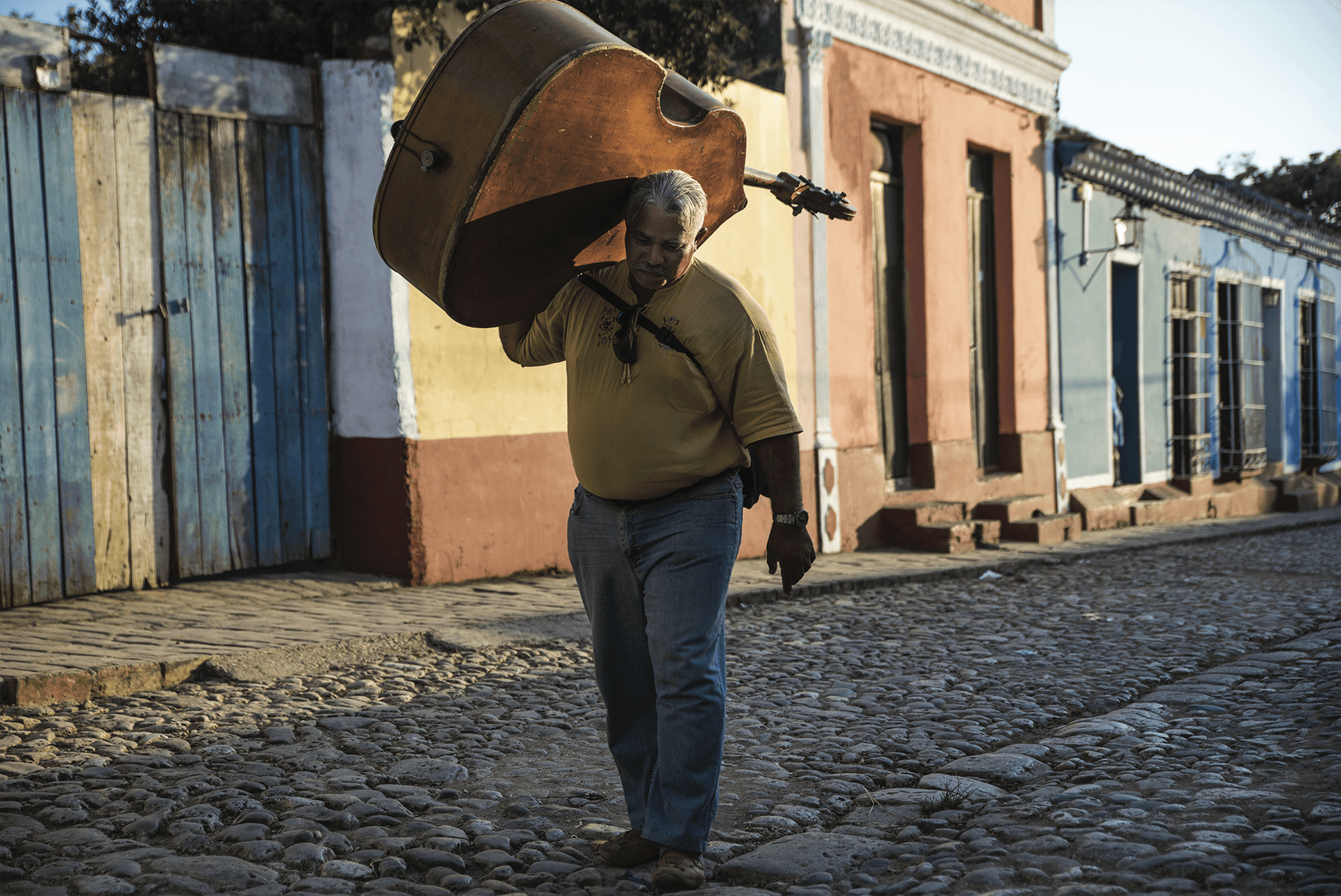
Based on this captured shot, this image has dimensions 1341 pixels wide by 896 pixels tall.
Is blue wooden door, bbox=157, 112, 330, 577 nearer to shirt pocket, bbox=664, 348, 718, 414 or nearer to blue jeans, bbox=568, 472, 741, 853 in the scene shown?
blue jeans, bbox=568, 472, 741, 853

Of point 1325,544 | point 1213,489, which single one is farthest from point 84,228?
point 1213,489

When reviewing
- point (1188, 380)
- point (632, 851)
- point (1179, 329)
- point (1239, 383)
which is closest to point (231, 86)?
point (632, 851)

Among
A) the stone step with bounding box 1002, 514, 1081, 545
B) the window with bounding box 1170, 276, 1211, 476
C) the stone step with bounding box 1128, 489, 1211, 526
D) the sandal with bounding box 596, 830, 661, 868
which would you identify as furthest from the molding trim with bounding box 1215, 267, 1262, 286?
the sandal with bounding box 596, 830, 661, 868

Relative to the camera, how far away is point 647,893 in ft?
8.43

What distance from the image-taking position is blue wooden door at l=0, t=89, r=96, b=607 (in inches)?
219

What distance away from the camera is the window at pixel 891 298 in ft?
34.7

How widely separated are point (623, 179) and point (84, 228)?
427 cm

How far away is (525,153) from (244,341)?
14.4 feet

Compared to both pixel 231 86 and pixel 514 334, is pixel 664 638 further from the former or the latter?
pixel 231 86

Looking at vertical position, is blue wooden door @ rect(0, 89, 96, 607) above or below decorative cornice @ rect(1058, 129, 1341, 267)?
below

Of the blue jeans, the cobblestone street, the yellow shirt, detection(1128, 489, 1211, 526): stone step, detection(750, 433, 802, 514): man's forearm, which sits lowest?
detection(1128, 489, 1211, 526): stone step

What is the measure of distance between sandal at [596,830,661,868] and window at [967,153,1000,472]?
9.68 m

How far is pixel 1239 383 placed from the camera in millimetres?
16406

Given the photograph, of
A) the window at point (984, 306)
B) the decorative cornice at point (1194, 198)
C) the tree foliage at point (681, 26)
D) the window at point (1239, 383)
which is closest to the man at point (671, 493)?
the tree foliage at point (681, 26)
